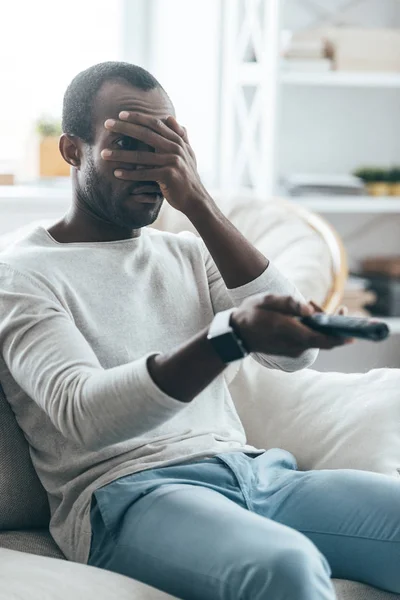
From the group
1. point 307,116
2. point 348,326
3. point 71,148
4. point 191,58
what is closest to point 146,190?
point 71,148

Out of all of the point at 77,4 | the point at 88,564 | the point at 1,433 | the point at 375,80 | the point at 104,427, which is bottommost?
the point at 88,564

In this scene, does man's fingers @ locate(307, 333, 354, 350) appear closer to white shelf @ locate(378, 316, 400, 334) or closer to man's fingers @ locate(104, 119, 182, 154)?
man's fingers @ locate(104, 119, 182, 154)

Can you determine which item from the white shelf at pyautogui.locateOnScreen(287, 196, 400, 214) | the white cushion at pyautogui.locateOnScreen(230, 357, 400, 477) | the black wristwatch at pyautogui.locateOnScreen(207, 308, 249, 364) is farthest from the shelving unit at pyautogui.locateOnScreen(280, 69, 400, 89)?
the black wristwatch at pyautogui.locateOnScreen(207, 308, 249, 364)

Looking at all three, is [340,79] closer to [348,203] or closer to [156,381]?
[348,203]

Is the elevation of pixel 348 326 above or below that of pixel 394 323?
above

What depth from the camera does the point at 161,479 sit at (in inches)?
54.6

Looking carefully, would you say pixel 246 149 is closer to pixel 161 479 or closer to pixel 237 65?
pixel 237 65

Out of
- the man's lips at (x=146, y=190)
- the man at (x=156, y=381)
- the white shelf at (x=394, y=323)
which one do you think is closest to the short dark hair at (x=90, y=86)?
the man at (x=156, y=381)

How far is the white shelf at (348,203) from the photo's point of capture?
3.05 m

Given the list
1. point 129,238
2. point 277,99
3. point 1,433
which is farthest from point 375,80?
point 1,433

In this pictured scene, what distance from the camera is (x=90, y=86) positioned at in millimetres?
1503

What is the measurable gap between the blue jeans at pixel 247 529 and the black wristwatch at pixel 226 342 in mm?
228

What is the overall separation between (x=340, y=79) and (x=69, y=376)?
6.56 ft

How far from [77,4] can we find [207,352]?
2257mm
